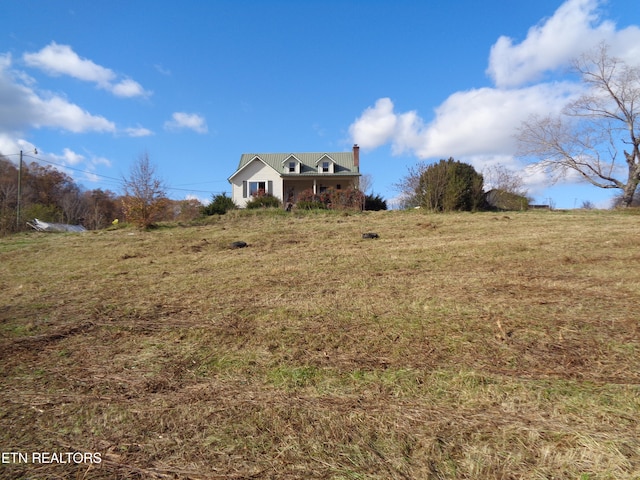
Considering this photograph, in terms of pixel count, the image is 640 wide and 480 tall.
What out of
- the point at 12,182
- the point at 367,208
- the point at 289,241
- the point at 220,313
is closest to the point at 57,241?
the point at 289,241

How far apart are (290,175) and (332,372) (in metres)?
30.2

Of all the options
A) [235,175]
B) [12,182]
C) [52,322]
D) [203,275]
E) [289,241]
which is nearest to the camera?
[52,322]

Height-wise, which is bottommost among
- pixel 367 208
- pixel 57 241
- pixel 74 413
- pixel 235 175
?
pixel 74 413

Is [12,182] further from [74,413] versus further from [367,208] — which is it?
[74,413]

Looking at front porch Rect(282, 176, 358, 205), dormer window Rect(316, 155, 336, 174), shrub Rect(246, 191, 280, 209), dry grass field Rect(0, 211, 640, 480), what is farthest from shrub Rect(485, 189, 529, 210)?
dry grass field Rect(0, 211, 640, 480)

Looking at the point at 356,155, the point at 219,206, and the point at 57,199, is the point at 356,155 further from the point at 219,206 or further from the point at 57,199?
the point at 57,199

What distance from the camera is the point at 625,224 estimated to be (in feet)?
35.6

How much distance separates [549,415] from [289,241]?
28.6 ft

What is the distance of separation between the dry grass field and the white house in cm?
2595

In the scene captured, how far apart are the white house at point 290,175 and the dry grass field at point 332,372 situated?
25952 mm

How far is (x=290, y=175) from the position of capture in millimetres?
32438

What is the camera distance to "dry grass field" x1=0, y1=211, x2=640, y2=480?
208 centimetres

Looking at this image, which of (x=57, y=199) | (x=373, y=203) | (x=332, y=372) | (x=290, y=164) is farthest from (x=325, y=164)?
(x=57, y=199)

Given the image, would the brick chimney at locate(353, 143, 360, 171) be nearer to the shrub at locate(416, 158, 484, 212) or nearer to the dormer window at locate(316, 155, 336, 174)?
the dormer window at locate(316, 155, 336, 174)
